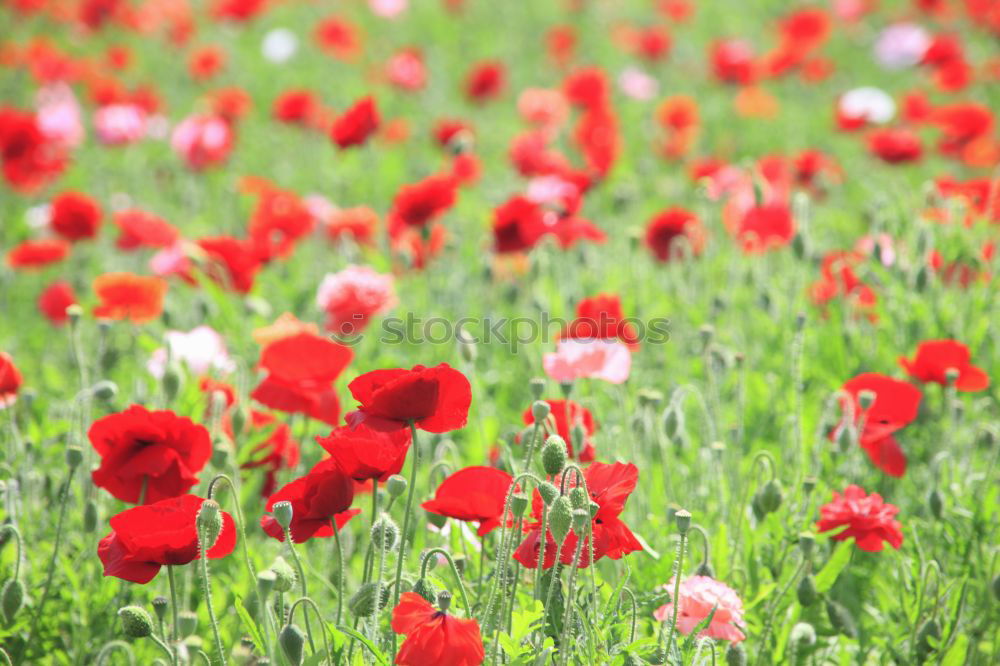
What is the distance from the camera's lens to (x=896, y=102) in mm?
6531

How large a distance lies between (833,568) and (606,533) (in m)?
0.57

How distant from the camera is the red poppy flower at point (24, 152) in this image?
155 inches

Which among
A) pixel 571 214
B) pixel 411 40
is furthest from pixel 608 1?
pixel 571 214

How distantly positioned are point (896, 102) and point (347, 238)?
15.0 ft

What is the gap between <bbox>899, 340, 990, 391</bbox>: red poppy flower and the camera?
2.17 m

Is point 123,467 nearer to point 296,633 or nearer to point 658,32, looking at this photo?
point 296,633

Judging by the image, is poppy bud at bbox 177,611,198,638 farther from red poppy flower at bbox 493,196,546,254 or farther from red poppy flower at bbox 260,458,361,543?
red poppy flower at bbox 493,196,546,254

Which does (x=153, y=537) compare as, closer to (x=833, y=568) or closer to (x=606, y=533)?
(x=606, y=533)

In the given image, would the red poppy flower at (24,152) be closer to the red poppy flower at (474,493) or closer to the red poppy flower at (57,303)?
the red poppy flower at (57,303)

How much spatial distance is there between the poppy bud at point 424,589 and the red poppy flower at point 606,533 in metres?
0.13

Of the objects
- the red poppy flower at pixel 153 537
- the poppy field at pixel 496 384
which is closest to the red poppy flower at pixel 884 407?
the poppy field at pixel 496 384

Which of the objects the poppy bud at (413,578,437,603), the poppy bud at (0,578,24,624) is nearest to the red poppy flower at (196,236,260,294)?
the poppy bud at (0,578,24,624)

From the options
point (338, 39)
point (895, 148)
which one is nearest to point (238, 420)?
point (895, 148)

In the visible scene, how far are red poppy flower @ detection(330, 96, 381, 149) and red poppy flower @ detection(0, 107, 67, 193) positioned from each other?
1.35 m
